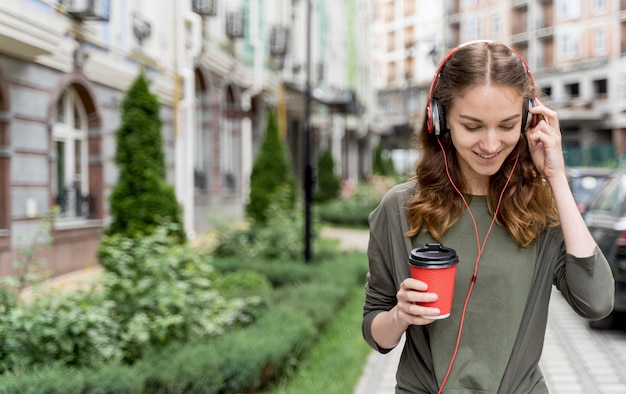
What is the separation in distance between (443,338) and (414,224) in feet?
1.02

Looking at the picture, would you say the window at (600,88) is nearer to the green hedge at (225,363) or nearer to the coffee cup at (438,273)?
the green hedge at (225,363)

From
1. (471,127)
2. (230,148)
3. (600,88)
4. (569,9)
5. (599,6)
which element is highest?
(569,9)

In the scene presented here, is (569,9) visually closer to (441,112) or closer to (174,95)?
(174,95)

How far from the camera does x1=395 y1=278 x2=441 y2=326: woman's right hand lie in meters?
1.77

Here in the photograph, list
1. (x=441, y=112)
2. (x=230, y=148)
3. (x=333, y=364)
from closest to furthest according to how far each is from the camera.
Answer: (x=441, y=112), (x=333, y=364), (x=230, y=148)

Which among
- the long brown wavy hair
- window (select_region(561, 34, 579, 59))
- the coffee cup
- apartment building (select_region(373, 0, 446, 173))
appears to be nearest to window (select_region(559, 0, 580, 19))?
window (select_region(561, 34, 579, 59))

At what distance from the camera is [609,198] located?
8594 mm

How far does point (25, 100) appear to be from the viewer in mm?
10586

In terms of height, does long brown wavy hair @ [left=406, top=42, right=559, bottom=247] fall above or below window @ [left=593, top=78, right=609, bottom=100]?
below

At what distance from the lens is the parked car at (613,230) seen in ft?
24.5

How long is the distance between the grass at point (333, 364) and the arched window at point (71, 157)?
5924 mm

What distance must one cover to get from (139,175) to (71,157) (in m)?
2.89

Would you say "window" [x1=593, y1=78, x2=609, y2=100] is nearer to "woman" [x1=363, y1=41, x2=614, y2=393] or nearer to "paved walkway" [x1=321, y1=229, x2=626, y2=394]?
"paved walkway" [x1=321, y1=229, x2=626, y2=394]

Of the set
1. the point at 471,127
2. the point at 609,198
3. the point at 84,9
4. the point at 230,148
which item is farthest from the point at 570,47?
the point at 471,127
